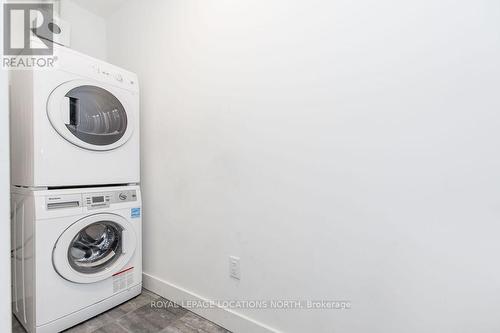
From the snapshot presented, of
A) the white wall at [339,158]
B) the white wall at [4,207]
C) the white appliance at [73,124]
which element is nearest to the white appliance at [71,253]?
the white appliance at [73,124]

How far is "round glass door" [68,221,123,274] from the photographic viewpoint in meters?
1.48

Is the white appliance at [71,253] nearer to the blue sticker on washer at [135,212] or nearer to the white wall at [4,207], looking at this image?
the blue sticker on washer at [135,212]

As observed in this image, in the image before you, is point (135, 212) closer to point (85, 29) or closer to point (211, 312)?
point (211, 312)

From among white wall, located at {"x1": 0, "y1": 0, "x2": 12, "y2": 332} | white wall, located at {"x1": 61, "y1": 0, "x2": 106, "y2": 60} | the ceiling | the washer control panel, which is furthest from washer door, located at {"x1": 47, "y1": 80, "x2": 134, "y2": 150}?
the ceiling

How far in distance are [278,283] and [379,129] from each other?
92cm

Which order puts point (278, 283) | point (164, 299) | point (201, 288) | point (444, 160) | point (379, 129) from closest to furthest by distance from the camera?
point (444, 160) < point (379, 129) < point (278, 283) < point (201, 288) < point (164, 299)

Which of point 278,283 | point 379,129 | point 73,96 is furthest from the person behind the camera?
point 73,96

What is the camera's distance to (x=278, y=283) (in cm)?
126

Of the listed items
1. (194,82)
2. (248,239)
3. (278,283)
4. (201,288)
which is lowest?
(201,288)

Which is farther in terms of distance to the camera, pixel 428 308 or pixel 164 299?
pixel 164 299

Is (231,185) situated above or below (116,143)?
below

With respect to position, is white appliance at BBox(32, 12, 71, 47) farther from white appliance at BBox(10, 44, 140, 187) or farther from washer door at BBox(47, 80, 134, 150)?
washer door at BBox(47, 80, 134, 150)

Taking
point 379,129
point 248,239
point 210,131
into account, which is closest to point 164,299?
point 248,239

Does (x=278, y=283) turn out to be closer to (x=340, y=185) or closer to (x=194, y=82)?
(x=340, y=185)
